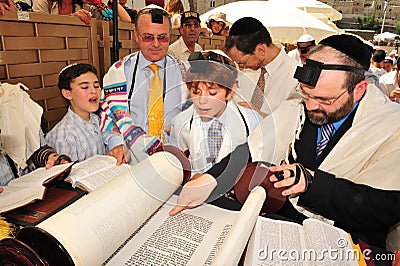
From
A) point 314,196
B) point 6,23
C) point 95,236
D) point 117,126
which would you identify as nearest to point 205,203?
point 314,196

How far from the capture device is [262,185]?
3.78 feet

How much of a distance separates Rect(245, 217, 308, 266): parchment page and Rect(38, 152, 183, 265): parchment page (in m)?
0.37

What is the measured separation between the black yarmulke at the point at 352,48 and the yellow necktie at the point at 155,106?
110cm

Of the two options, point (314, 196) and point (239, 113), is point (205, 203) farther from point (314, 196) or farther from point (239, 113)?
point (239, 113)

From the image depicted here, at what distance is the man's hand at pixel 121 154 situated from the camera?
67.4 inches

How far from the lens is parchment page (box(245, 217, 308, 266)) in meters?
0.94

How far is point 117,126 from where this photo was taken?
6.89 feet

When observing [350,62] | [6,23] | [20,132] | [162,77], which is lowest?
[20,132]

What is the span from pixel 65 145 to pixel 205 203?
1168 millimetres

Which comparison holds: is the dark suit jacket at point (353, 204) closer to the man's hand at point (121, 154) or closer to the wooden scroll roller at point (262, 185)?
the wooden scroll roller at point (262, 185)

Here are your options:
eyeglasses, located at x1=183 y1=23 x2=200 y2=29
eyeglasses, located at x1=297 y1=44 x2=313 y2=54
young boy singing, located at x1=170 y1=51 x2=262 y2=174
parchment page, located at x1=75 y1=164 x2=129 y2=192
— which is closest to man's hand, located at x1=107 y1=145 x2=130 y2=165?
parchment page, located at x1=75 y1=164 x2=129 y2=192

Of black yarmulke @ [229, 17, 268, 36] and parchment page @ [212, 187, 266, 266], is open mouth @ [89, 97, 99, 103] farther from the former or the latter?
parchment page @ [212, 187, 266, 266]

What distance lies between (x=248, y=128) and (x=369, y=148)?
0.59m

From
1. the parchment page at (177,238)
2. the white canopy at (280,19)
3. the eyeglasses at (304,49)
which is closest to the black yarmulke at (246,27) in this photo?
the parchment page at (177,238)
